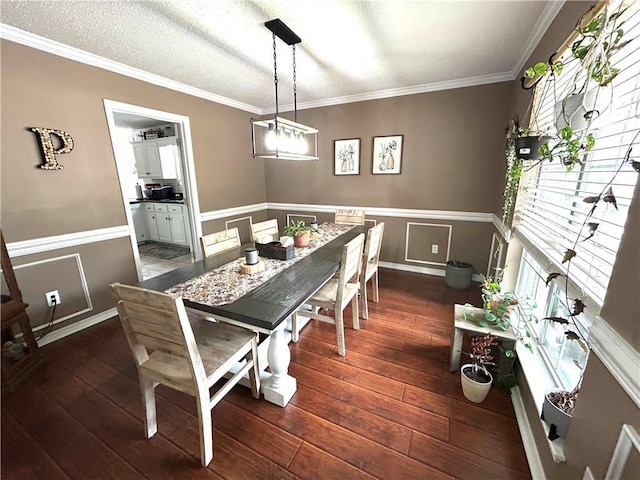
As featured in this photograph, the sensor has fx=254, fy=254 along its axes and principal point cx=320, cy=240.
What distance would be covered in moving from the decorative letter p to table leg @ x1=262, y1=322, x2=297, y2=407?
230cm

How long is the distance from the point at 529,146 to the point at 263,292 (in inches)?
60.9

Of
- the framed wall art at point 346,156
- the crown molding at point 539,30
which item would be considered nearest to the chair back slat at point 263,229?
the framed wall art at point 346,156

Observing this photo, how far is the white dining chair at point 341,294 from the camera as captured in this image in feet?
5.82

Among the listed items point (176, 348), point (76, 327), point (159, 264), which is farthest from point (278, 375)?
point (159, 264)

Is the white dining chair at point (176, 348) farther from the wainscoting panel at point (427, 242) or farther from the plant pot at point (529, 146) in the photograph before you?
the wainscoting panel at point (427, 242)

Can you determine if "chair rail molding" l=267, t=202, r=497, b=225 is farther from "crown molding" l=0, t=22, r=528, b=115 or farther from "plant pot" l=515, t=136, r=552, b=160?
"plant pot" l=515, t=136, r=552, b=160

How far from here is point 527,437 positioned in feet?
4.20

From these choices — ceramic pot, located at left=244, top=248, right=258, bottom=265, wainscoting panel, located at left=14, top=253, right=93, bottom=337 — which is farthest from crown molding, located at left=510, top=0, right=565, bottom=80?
wainscoting panel, located at left=14, top=253, right=93, bottom=337

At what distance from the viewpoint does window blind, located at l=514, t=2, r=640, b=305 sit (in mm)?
882

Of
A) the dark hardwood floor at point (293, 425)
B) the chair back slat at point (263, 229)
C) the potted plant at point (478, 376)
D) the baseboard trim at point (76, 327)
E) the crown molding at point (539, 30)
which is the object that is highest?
the crown molding at point (539, 30)

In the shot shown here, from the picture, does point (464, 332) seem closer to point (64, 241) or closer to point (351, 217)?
point (351, 217)

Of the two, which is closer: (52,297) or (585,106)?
(585,106)

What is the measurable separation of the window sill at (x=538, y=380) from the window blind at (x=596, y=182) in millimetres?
595

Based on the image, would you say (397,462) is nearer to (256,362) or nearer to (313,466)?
(313,466)
